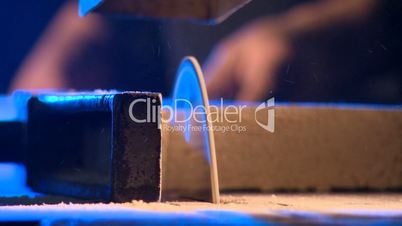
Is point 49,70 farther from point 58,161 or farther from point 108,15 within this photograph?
point 58,161

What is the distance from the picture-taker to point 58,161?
2.87 metres

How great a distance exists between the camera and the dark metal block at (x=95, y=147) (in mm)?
2316

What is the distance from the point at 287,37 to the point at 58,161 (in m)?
1.91

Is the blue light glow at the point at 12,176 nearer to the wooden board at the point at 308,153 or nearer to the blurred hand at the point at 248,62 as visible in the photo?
the wooden board at the point at 308,153

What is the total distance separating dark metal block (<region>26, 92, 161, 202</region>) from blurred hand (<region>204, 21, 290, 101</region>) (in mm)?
1198

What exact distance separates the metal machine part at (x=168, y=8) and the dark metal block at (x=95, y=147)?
0.63 meters

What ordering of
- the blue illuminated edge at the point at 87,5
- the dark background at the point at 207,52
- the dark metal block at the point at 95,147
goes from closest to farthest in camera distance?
the dark metal block at the point at 95,147 < the blue illuminated edge at the point at 87,5 < the dark background at the point at 207,52

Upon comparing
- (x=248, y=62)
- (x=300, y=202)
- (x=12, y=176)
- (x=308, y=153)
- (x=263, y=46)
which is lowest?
(x=300, y=202)

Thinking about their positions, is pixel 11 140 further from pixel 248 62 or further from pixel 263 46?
pixel 263 46

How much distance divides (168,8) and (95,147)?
3.43 ft

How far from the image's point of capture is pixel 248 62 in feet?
12.8

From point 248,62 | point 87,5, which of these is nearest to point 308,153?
point 248,62

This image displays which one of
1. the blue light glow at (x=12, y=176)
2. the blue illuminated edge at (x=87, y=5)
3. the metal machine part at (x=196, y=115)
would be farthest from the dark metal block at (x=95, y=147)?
the blue illuminated edge at (x=87, y=5)

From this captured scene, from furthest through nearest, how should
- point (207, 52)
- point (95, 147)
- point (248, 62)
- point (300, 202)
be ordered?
point (248, 62)
point (207, 52)
point (95, 147)
point (300, 202)
